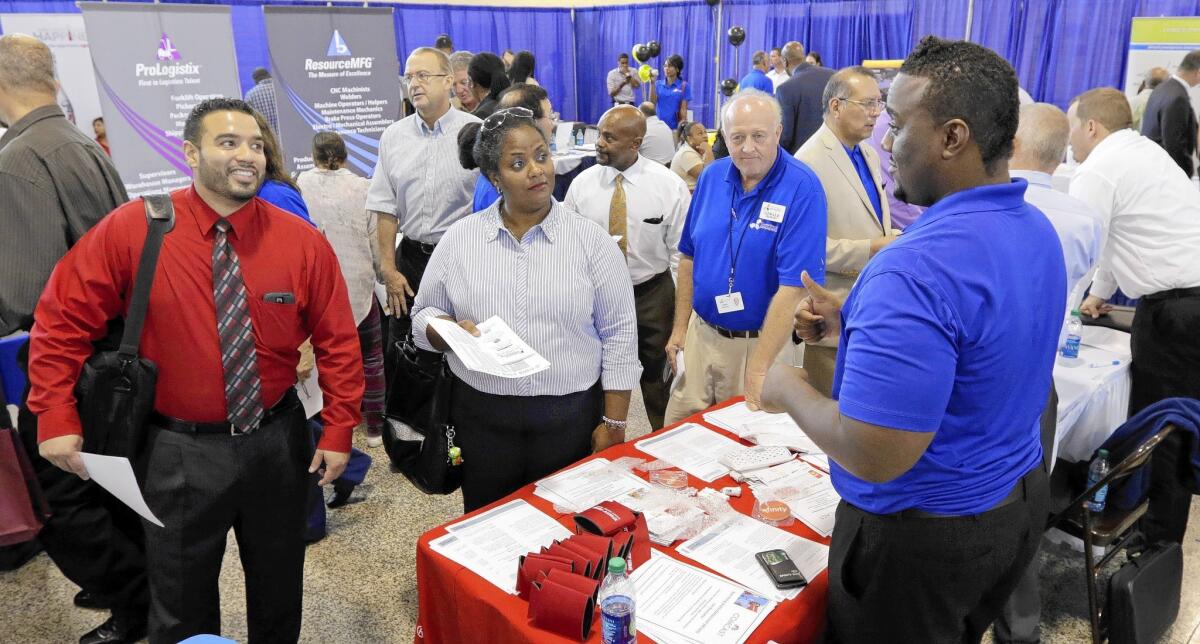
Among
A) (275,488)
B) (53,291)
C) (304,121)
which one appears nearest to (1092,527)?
(275,488)

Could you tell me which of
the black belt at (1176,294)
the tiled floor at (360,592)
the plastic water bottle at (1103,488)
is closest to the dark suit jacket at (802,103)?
the black belt at (1176,294)

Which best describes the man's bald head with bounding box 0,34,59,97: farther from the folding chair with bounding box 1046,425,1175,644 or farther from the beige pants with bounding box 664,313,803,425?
the folding chair with bounding box 1046,425,1175,644

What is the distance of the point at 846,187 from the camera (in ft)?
9.39

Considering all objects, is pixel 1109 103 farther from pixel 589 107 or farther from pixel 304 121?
pixel 589 107

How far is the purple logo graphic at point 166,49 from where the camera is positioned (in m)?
5.54

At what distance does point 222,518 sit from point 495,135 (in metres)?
1.16

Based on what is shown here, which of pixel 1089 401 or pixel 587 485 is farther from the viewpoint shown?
pixel 1089 401

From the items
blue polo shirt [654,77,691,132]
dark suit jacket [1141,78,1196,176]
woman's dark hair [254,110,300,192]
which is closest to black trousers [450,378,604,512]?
woman's dark hair [254,110,300,192]

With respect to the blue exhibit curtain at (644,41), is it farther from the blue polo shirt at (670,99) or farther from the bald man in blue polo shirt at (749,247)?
the bald man in blue polo shirt at (749,247)

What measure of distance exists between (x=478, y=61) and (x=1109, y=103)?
10.8ft

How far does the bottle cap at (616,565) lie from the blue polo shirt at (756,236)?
1282 mm

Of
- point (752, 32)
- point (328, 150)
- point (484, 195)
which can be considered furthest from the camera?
point (752, 32)

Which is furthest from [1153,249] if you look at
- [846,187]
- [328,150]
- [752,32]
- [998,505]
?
[752,32]

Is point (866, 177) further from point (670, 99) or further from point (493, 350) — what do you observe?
point (670, 99)
